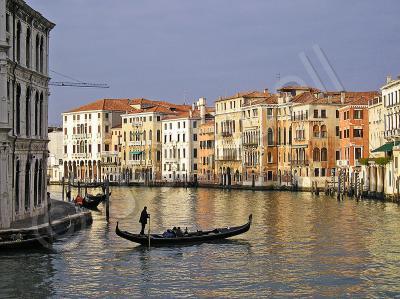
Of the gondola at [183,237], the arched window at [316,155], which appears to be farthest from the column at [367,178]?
the gondola at [183,237]

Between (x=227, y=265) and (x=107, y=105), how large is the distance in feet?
230

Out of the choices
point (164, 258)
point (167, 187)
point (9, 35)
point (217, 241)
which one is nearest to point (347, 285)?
point (164, 258)

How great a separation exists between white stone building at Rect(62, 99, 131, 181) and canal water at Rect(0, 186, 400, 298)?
58.4m

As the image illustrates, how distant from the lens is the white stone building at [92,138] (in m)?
87.4

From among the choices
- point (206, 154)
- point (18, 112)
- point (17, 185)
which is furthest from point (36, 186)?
point (206, 154)

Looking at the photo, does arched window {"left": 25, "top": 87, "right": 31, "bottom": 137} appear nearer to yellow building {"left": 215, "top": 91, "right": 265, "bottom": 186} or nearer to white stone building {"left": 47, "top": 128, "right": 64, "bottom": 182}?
yellow building {"left": 215, "top": 91, "right": 265, "bottom": 186}

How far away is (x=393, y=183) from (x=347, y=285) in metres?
27.5


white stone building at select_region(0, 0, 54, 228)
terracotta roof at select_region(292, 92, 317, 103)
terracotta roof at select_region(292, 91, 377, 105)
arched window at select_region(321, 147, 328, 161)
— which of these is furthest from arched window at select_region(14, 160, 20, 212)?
arched window at select_region(321, 147, 328, 161)

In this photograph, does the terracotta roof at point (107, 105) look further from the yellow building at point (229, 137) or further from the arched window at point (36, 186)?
the arched window at point (36, 186)

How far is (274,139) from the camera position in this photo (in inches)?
2613

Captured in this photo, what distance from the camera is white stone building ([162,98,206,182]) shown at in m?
79.1

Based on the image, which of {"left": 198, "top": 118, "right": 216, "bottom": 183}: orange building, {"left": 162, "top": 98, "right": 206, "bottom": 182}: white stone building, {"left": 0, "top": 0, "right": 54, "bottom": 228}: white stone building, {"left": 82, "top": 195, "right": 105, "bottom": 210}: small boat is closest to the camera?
{"left": 0, "top": 0, "right": 54, "bottom": 228}: white stone building

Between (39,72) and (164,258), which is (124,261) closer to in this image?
(164,258)

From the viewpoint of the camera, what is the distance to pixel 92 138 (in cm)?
8812
